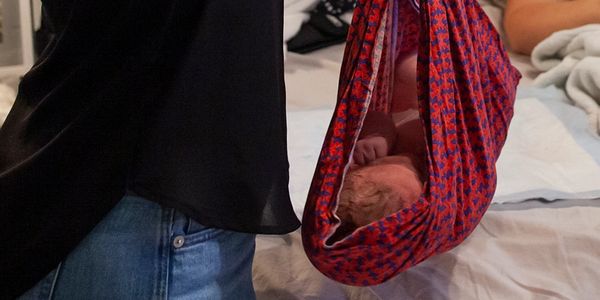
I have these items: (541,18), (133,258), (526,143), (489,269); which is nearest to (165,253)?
(133,258)

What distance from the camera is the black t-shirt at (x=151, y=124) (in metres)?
0.53

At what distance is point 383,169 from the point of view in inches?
24.3

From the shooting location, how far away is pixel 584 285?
32.1 inches

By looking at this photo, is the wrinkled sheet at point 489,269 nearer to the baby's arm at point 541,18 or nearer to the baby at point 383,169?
the baby at point 383,169

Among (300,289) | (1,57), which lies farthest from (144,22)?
(1,57)

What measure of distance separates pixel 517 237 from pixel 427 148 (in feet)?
1.13

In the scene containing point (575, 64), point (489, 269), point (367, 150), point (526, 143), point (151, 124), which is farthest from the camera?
point (575, 64)

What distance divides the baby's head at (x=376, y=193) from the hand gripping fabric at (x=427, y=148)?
0.5 inches

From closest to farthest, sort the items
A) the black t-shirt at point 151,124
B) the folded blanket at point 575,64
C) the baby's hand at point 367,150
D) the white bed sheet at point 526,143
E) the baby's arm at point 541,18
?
the black t-shirt at point 151,124 < the baby's hand at point 367,150 < the white bed sheet at point 526,143 < the folded blanket at point 575,64 < the baby's arm at point 541,18

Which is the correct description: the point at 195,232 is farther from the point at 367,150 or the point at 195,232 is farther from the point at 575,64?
the point at 575,64

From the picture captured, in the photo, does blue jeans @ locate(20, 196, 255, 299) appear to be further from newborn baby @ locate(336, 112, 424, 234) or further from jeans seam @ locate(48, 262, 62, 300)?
newborn baby @ locate(336, 112, 424, 234)

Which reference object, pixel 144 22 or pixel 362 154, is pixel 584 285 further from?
pixel 144 22

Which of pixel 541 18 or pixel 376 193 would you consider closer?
pixel 376 193

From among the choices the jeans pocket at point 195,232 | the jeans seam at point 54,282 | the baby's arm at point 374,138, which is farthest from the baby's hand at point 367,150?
the jeans seam at point 54,282
